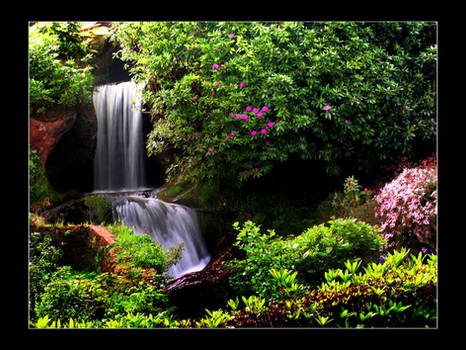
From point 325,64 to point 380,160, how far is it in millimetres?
1103

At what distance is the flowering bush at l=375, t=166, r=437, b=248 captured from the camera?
9.62 feet

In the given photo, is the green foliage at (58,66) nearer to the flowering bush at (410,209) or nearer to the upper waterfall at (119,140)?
the upper waterfall at (119,140)

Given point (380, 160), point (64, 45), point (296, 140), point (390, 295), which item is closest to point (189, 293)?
point (390, 295)

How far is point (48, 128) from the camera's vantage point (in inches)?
123

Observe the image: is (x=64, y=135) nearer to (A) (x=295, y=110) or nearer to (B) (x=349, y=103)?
(A) (x=295, y=110)

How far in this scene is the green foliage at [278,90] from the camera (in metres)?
3.30

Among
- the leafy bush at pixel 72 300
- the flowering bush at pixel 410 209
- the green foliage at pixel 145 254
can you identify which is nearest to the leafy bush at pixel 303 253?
the flowering bush at pixel 410 209

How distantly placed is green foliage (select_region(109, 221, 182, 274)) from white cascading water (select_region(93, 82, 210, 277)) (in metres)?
0.08

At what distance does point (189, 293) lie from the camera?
2859 mm

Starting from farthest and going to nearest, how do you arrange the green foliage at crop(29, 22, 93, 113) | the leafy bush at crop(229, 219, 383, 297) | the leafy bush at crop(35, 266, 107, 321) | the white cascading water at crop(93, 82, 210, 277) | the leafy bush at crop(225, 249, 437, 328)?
the white cascading water at crop(93, 82, 210, 277) → the green foliage at crop(29, 22, 93, 113) → the leafy bush at crop(229, 219, 383, 297) → the leafy bush at crop(35, 266, 107, 321) → the leafy bush at crop(225, 249, 437, 328)

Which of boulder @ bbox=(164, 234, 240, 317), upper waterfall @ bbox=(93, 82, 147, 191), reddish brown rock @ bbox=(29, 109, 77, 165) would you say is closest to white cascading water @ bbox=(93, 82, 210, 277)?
upper waterfall @ bbox=(93, 82, 147, 191)

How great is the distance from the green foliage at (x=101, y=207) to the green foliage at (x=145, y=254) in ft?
0.88

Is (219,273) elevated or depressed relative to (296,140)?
depressed

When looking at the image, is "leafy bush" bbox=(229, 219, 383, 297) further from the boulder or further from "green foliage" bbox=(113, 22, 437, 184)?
"green foliage" bbox=(113, 22, 437, 184)
